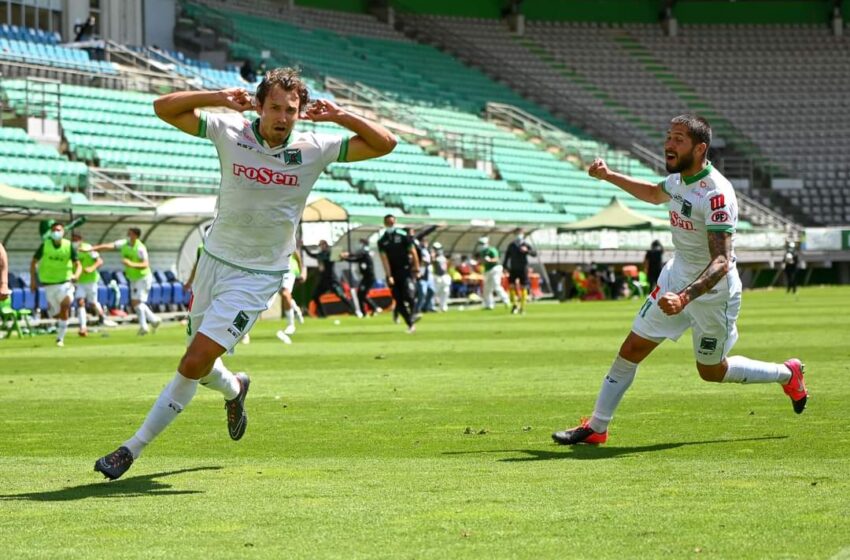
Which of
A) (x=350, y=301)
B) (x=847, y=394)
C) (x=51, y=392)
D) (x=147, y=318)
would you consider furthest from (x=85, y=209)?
(x=847, y=394)

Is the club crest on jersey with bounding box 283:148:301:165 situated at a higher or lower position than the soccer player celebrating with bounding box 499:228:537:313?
higher

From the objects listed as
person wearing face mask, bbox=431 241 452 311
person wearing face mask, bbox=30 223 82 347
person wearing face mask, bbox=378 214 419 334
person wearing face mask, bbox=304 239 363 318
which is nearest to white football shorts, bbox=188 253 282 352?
person wearing face mask, bbox=30 223 82 347

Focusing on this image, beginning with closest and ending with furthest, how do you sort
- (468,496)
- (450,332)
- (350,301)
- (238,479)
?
1. (468,496)
2. (238,479)
3. (450,332)
4. (350,301)

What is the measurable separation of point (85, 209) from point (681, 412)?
2090 cm

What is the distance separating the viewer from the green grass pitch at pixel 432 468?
19.8ft

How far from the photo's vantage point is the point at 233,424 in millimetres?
9359

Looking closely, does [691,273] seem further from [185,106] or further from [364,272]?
[364,272]

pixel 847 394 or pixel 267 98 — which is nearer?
pixel 267 98

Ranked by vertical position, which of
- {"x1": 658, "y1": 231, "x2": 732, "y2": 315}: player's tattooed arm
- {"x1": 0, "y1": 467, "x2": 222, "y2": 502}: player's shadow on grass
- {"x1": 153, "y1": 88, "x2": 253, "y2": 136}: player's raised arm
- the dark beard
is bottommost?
{"x1": 0, "y1": 467, "x2": 222, "y2": 502}: player's shadow on grass

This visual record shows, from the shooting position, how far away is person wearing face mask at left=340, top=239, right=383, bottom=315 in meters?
34.2

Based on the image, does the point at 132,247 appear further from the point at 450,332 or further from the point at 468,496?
the point at 468,496

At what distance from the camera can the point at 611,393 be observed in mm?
9625

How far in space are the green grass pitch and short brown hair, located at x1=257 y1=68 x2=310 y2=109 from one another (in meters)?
2.07

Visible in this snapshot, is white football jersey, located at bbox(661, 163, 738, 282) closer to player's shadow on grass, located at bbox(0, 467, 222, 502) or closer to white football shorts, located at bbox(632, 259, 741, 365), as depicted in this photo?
white football shorts, located at bbox(632, 259, 741, 365)
